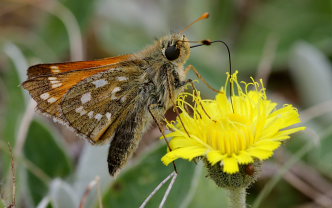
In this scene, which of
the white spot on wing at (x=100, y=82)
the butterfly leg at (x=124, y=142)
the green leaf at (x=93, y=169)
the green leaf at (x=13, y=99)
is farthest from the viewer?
the green leaf at (x=13, y=99)

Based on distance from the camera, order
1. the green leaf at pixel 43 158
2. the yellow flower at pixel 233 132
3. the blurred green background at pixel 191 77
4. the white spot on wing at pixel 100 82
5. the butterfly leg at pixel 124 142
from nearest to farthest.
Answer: the yellow flower at pixel 233 132
the butterfly leg at pixel 124 142
the white spot on wing at pixel 100 82
the blurred green background at pixel 191 77
the green leaf at pixel 43 158

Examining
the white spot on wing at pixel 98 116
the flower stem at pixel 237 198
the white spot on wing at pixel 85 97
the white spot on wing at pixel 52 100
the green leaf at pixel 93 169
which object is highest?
the white spot on wing at pixel 85 97

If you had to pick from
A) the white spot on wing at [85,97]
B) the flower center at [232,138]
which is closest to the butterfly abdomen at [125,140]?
the white spot on wing at [85,97]

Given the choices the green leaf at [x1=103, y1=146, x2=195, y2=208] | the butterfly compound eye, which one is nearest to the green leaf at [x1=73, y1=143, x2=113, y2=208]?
the green leaf at [x1=103, y1=146, x2=195, y2=208]

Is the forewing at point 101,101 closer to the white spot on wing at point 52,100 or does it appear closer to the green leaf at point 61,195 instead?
the white spot on wing at point 52,100

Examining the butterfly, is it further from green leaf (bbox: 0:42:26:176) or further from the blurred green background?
green leaf (bbox: 0:42:26:176)

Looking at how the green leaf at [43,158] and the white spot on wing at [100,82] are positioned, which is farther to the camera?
the green leaf at [43,158]

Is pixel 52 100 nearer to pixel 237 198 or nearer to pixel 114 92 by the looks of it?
pixel 114 92
